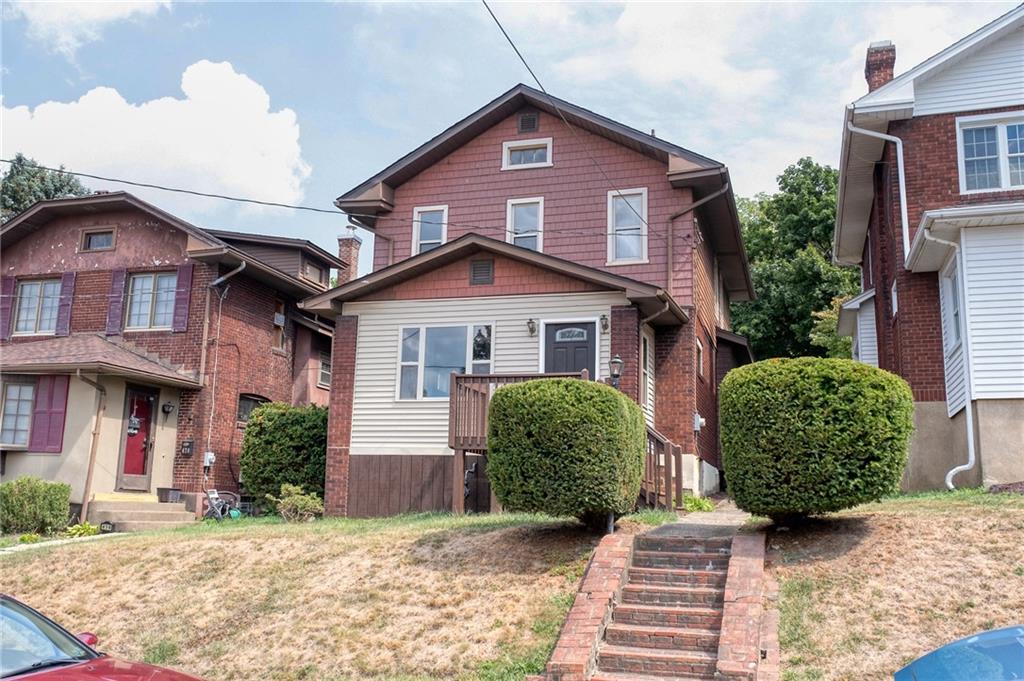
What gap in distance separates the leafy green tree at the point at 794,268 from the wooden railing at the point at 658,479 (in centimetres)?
1964

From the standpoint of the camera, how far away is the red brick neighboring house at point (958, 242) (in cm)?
1379

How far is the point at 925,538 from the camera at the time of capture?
9492 millimetres

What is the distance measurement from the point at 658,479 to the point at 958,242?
6.09 metres

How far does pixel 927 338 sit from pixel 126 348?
16865mm

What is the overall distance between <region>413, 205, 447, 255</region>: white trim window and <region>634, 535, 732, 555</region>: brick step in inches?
437

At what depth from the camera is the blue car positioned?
193 inches

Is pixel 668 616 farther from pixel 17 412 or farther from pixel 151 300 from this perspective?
pixel 151 300

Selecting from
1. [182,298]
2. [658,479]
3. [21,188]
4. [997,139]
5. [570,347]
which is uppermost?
[21,188]

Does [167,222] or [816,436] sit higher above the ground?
[167,222]

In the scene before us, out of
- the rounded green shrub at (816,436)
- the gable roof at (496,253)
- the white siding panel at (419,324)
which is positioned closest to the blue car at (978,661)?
the rounded green shrub at (816,436)

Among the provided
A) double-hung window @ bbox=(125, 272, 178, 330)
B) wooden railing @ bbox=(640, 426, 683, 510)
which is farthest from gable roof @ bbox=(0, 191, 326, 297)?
wooden railing @ bbox=(640, 426, 683, 510)

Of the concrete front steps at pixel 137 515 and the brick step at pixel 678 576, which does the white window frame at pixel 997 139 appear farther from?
the concrete front steps at pixel 137 515

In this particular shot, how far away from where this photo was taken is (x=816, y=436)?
9.72m

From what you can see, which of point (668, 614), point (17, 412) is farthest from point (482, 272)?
point (17, 412)
